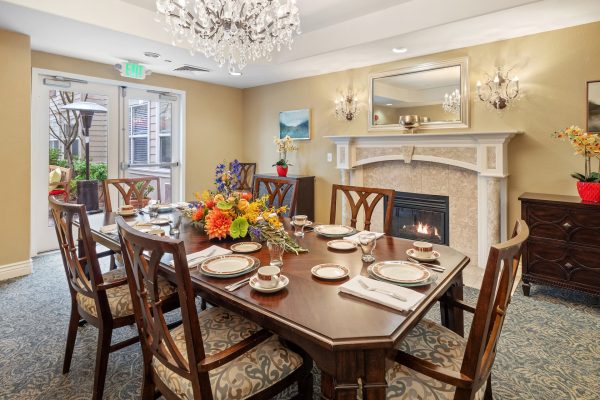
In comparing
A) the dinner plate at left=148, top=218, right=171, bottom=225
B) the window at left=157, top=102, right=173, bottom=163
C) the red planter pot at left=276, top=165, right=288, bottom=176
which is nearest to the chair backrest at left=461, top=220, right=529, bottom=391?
the dinner plate at left=148, top=218, right=171, bottom=225

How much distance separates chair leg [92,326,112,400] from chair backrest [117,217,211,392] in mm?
395

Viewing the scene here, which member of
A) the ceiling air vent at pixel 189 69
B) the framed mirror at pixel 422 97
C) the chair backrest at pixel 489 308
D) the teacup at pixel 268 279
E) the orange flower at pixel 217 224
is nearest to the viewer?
the chair backrest at pixel 489 308

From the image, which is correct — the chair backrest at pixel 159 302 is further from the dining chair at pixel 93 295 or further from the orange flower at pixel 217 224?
the orange flower at pixel 217 224

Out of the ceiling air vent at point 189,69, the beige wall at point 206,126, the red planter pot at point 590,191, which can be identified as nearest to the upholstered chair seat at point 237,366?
the red planter pot at point 590,191

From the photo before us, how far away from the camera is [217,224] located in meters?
1.93

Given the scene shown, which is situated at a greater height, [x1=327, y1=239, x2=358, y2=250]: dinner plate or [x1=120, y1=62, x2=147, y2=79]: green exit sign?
[x1=120, y1=62, x2=147, y2=79]: green exit sign

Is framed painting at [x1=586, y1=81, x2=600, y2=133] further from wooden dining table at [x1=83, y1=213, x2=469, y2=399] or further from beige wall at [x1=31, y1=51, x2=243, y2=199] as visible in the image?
beige wall at [x1=31, y1=51, x2=243, y2=199]

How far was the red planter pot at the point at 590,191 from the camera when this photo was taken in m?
2.73

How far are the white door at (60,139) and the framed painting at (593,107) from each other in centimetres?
533

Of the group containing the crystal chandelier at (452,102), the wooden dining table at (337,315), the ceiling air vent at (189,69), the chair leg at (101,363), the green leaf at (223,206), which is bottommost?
the chair leg at (101,363)

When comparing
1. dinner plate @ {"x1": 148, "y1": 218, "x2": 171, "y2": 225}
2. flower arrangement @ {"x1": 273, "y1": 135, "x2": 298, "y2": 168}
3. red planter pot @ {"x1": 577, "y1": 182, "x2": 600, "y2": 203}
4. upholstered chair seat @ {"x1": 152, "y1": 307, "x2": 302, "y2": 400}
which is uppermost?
flower arrangement @ {"x1": 273, "y1": 135, "x2": 298, "y2": 168}

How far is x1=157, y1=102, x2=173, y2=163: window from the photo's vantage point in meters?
5.23

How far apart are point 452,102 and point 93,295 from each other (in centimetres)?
372

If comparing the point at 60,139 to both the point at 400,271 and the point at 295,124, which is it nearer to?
the point at 295,124
